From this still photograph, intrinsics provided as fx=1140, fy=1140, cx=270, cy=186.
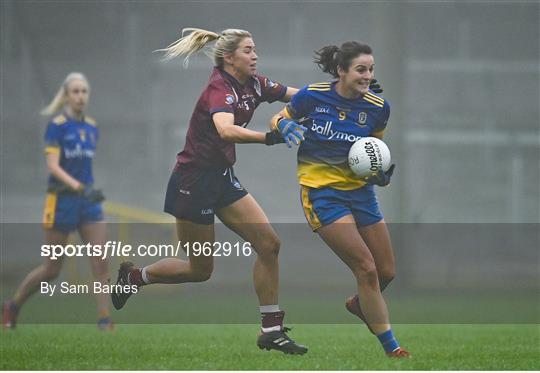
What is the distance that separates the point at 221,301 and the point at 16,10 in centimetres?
550

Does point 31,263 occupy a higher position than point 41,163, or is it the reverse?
point 41,163

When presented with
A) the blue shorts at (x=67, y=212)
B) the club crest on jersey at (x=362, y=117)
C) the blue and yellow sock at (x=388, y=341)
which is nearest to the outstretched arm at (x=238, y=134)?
the club crest on jersey at (x=362, y=117)

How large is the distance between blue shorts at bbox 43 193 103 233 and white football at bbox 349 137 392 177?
358 centimetres

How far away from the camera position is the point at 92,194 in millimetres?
10195

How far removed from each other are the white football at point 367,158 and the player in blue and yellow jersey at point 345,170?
0.07 metres

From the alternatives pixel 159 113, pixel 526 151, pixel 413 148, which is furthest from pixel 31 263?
pixel 526 151

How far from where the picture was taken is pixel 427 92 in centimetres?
1712

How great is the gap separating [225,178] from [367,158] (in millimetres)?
1104

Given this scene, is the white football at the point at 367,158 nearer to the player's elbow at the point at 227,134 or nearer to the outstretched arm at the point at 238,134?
the outstretched arm at the point at 238,134

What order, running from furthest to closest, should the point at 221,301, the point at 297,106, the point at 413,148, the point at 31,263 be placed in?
the point at 413,148, the point at 31,263, the point at 221,301, the point at 297,106

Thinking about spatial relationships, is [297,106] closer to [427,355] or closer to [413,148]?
[427,355]

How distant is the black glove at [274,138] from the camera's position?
722 centimetres

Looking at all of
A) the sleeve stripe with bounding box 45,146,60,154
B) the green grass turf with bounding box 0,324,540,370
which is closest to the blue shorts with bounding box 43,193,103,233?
the sleeve stripe with bounding box 45,146,60,154
